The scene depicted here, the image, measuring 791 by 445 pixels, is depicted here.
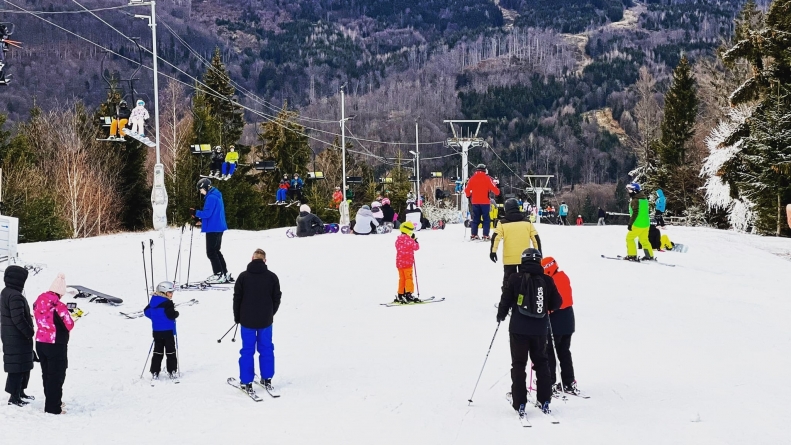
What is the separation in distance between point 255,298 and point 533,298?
299cm

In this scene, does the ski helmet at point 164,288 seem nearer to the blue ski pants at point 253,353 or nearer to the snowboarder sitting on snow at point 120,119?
the blue ski pants at point 253,353

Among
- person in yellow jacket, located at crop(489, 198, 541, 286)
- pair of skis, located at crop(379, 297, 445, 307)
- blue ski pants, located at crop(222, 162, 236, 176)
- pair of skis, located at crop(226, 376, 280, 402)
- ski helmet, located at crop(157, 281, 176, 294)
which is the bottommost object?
pair of skis, located at crop(226, 376, 280, 402)

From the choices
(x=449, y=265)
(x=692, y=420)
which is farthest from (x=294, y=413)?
(x=449, y=265)

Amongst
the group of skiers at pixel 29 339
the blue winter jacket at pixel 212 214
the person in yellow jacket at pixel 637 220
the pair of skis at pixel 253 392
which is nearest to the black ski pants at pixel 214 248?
the blue winter jacket at pixel 212 214

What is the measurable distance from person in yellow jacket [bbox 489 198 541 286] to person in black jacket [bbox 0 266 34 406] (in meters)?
6.19

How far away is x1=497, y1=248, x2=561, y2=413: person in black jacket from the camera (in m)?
7.57

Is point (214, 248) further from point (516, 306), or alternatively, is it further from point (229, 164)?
point (229, 164)

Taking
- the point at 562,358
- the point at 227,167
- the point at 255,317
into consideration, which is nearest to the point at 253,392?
the point at 255,317

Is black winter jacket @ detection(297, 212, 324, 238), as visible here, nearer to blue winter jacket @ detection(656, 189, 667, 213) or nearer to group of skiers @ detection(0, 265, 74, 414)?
blue winter jacket @ detection(656, 189, 667, 213)

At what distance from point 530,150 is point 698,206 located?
400ft

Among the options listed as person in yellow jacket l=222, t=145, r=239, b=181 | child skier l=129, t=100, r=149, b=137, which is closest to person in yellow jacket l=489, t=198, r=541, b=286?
child skier l=129, t=100, r=149, b=137

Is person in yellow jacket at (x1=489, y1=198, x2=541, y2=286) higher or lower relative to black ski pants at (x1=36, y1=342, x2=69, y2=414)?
higher

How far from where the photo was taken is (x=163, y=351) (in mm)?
9273

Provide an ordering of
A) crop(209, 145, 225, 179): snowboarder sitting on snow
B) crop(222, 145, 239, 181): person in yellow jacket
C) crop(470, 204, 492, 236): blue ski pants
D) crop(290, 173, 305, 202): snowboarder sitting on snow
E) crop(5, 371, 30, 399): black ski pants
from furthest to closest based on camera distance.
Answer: crop(290, 173, 305, 202): snowboarder sitting on snow → crop(222, 145, 239, 181): person in yellow jacket → crop(209, 145, 225, 179): snowboarder sitting on snow → crop(470, 204, 492, 236): blue ski pants → crop(5, 371, 30, 399): black ski pants
